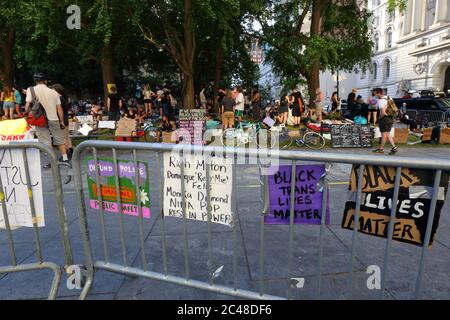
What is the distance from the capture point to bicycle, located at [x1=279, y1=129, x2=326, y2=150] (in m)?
10.9

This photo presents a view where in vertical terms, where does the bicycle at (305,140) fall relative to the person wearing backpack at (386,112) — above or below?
below

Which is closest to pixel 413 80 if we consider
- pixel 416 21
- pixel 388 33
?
pixel 416 21

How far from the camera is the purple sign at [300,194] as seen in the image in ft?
8.16

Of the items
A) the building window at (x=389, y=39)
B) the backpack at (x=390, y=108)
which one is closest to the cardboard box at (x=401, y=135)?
the backpack at (x=390, y=108)

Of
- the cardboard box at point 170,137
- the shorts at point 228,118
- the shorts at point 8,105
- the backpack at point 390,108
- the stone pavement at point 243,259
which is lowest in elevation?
the stone pavement at point 243,259

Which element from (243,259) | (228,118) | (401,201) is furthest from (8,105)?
(401,201)

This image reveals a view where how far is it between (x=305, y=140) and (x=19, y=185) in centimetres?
930

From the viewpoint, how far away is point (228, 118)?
1288cm

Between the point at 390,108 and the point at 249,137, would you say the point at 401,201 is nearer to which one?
the point at 390,108

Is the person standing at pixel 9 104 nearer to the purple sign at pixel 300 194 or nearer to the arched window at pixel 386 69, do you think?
the purple sign at pixel 300 194

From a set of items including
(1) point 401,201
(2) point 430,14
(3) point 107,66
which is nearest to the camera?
(1) point 401,201

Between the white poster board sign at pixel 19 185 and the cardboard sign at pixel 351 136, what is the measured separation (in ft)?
31.7

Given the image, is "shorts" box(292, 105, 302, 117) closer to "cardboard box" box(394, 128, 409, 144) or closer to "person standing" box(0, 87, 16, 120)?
"cardboard box" box(394, 128, 409, 144)

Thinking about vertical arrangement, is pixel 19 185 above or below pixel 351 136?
above
